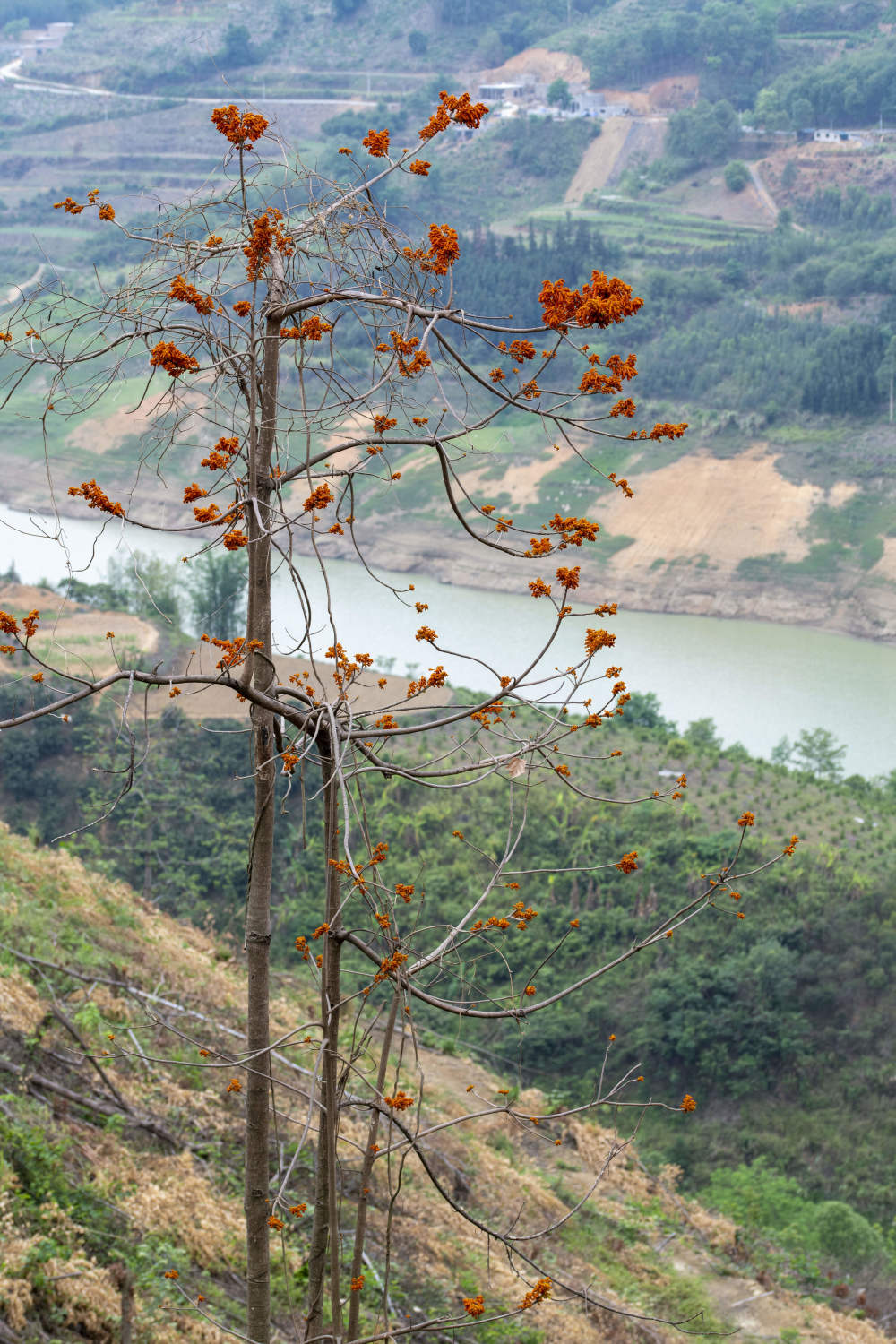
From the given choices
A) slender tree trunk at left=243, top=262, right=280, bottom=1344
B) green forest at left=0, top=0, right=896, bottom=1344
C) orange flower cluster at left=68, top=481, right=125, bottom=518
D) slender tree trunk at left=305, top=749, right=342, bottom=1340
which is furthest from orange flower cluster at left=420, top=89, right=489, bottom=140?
slender tree trunk at left=305, top=749, right=342, bottom=1340

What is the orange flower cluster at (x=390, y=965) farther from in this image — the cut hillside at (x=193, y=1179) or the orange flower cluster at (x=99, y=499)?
the orange flower cluster at (x=99, y=499)

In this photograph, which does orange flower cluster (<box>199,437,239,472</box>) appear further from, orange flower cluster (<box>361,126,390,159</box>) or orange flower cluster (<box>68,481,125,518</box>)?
orange flower cluster (<box>361,126,390,159</box>)

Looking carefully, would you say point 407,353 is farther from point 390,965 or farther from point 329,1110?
point 329,1110

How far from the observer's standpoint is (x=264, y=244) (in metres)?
2.48

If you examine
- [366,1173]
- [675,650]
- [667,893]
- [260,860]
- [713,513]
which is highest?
[713,513]

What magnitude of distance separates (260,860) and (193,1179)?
3.26 metres

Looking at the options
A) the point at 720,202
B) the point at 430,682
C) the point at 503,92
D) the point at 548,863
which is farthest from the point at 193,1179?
the point at 503,92

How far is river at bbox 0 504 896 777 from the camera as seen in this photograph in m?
23.1

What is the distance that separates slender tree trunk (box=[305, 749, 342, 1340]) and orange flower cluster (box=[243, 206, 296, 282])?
97cm

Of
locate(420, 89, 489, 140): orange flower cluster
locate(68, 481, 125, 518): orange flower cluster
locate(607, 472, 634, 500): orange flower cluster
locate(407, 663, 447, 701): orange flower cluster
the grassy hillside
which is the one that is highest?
locate(420, 89, 489, 140): orange flower cluster

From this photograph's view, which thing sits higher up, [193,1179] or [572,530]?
[572,530]

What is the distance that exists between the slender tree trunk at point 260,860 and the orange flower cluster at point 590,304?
56cm

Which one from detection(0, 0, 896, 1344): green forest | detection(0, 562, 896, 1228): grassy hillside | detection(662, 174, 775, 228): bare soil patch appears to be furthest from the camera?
detection(662, 174, 775, 228): bare soil patch

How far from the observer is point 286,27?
64.4 metres
